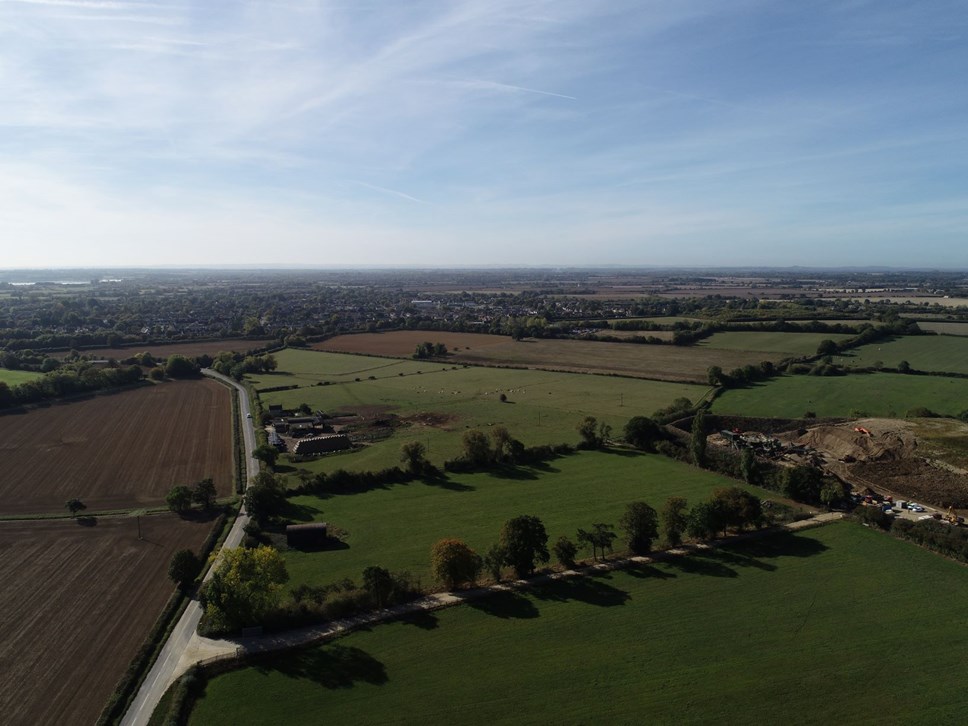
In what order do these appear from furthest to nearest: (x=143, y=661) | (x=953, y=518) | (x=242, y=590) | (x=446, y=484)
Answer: (x=446, y=484)
(x=953, y=518)
(x=242, y=590)
(x=143, y=661)

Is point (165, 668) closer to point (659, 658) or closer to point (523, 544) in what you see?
point (523, 544)

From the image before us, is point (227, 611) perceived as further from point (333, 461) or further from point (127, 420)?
point (127, 420)

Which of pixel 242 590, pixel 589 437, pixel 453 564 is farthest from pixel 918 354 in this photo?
pixel 242 590

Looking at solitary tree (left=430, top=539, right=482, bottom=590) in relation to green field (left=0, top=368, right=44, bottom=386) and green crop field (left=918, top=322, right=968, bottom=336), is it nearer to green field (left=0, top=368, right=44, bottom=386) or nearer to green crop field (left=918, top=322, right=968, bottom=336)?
green field (left=0, top=368, right=44, bottom=386)

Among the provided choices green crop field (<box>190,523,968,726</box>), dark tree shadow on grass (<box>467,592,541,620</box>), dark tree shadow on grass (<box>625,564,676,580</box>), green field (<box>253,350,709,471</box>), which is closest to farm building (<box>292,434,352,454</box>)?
green field (<box>253,350,709,471</box>)

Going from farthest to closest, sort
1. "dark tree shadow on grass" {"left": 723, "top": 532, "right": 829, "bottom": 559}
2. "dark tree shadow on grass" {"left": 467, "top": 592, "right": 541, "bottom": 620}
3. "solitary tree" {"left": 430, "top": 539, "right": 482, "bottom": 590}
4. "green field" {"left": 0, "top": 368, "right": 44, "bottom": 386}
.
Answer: "green field" {"left": 0, "top": 368, "right": 44, "bottom": 386} → "dark tree shadow on grass" {"left": 723, "top": 532, "right": 829, "bottom": 559} → "solitary tree" {"left": 430, "top": 539, "right": 482, "bottom": 590} → "dark tree shadow on grass" {"left": 467, "top": 592, "right": 541, "bottom": 620}

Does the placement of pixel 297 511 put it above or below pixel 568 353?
below

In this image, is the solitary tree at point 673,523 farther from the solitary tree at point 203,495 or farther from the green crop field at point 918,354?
the green crop field at point 918,354
